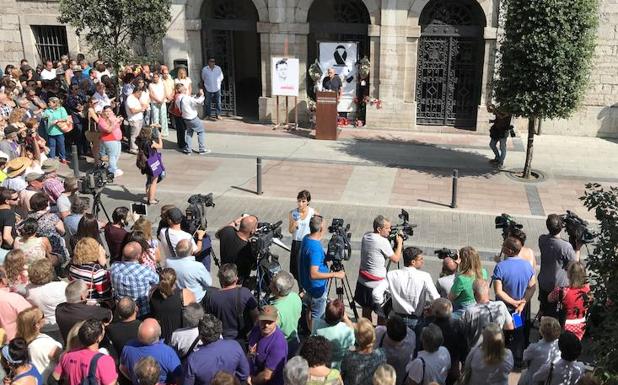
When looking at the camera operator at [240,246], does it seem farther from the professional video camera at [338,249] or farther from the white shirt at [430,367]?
the white shirt at [430,367]

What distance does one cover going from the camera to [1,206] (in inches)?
352

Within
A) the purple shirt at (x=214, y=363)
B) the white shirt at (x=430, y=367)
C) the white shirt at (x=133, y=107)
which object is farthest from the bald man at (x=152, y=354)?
the white shirt at (x=133, y=107)

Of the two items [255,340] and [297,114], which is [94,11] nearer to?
[297,114]

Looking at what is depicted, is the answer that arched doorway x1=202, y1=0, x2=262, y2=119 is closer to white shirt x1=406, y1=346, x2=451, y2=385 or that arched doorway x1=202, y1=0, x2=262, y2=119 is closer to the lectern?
the lectern

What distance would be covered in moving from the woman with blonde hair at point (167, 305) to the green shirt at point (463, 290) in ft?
9.08

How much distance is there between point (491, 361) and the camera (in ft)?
19.2

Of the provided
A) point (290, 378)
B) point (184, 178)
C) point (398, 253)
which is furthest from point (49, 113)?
point (290, 378)

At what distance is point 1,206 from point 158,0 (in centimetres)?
977

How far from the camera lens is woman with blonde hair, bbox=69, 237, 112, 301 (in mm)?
7254

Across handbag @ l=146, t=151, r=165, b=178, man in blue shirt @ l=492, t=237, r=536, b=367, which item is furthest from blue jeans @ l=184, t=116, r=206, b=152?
man in blue shirt @ l=492, t=237, r=536, b=367

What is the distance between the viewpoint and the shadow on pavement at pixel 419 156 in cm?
1555

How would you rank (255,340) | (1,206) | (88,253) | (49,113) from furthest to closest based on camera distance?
(49,113)
(1,206)
(88,253)
(255,340)

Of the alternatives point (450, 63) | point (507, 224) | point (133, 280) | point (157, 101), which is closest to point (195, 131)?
point (157, 101)

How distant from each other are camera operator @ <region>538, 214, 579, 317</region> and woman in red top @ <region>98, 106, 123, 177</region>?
8929 millimetres
